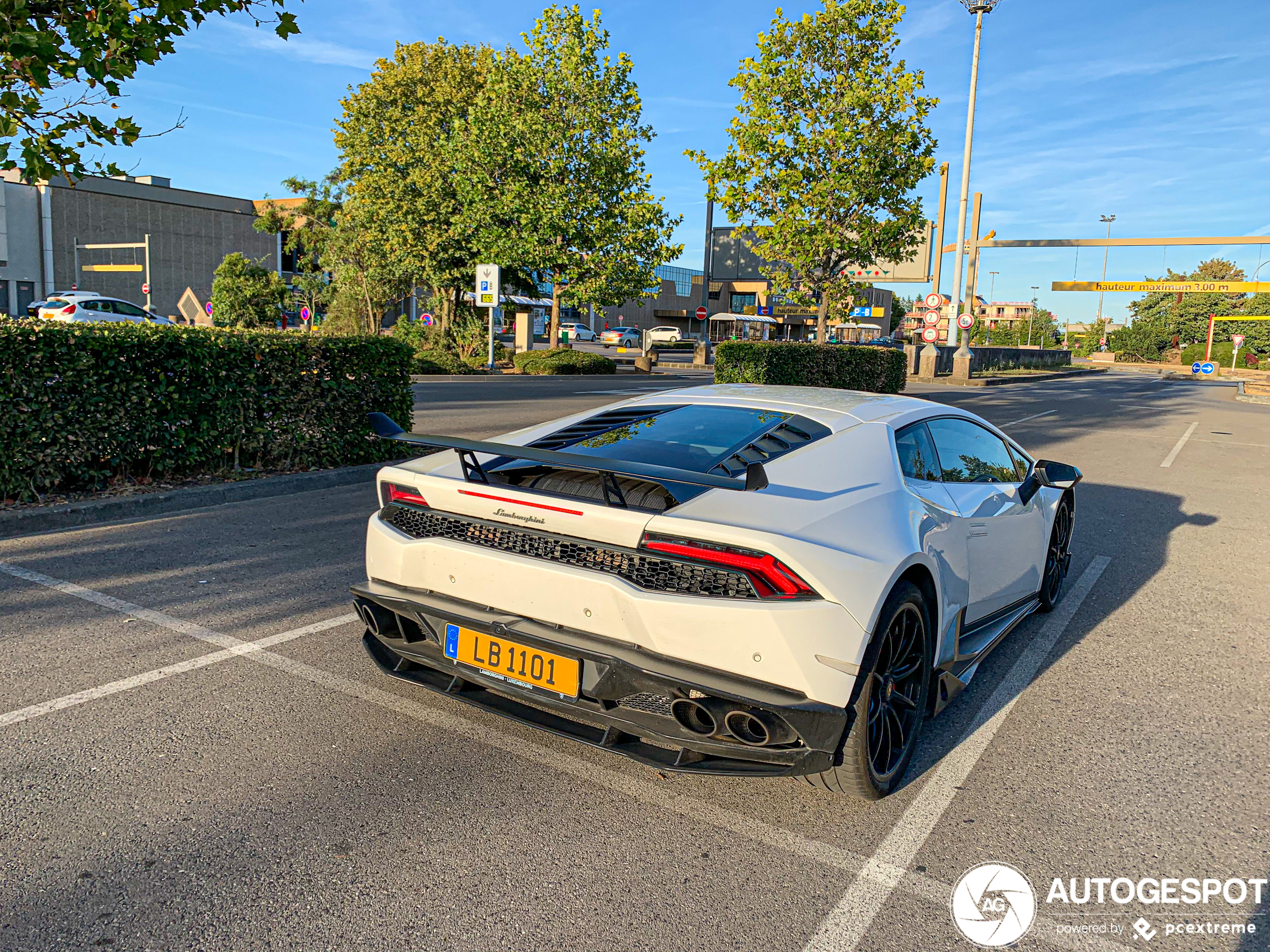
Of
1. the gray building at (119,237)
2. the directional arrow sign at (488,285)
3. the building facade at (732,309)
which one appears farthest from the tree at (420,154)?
the building facade at (732,309)

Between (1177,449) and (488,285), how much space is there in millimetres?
19337

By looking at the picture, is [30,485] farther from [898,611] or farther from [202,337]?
[898,611]

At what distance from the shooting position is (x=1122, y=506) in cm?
909

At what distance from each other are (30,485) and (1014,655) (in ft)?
22.3

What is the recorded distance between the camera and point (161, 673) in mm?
3912

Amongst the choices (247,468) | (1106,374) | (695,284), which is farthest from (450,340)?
(695,284)

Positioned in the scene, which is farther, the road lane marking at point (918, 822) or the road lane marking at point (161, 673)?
the road lane marking at point (161, 673)

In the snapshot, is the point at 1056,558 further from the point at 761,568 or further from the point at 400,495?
the point at 400,495

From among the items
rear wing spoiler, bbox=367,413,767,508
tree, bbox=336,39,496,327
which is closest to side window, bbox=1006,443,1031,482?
rear wing spoiler, bbox=367,413,767,508

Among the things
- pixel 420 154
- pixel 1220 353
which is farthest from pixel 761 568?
pixel 1220 353

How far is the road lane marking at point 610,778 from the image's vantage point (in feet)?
8.54

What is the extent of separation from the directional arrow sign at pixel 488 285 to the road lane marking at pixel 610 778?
23644 millimetres

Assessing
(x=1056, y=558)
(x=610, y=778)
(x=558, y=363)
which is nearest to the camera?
(x=610, y=778)

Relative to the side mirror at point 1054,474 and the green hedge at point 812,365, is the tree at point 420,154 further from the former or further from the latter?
the side mirror at point 1054,474
